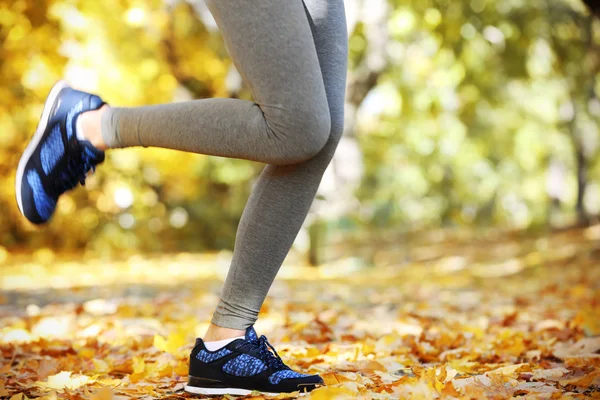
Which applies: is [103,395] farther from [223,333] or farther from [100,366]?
[100,366]

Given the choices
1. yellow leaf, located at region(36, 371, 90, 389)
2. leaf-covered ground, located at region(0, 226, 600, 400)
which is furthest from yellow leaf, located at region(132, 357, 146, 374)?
yellow leaf, located at region(36, 371, 90, 389)

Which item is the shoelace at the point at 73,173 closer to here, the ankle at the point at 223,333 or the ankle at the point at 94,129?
the ankle at the point at 94,129

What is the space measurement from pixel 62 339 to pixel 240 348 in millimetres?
1300

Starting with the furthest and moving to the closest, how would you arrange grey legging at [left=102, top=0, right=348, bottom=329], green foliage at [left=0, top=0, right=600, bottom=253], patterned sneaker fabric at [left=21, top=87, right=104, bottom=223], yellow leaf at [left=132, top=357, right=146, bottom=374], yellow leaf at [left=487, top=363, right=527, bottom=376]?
1. green foliage at [left=0, top=0, right=600, bottom=253]
2. yellow leaf at [left=132, top=357, right=146, bottom=374]
3. yellow leaf at [left=487, top=363, right=527, bottom=376]
4. patterned sneaker fabric at [left=21, top=87, right=104, bottom=223]
5. grey legging at [left=102, top=0, right=348, bottom=329]

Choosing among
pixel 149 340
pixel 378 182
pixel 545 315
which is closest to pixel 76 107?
pixel 149 340

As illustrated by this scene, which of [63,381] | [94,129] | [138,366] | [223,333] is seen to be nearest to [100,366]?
[138,366]

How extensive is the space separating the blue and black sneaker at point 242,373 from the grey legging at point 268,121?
3.1 inches

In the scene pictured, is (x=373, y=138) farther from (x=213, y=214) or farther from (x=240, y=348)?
(x=240, y=348)

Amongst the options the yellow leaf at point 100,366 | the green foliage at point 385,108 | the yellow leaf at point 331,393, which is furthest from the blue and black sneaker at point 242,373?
the green foliage at point 385,108

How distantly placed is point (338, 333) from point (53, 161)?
1.63 metres

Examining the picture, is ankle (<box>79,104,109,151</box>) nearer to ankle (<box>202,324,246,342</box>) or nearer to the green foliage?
ankle (<box>202,324,246,342</box>)

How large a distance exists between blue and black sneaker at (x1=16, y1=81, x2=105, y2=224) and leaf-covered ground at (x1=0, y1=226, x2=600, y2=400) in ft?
1.60

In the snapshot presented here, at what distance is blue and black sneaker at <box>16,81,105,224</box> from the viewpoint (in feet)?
5.24

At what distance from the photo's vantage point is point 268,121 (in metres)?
1.47
